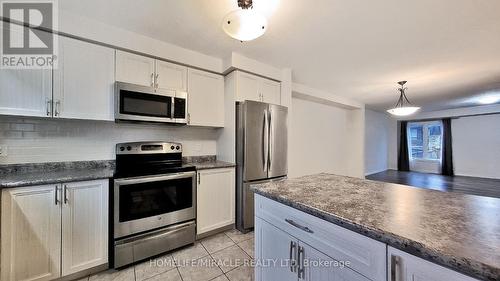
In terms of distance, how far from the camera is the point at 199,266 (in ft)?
6.47

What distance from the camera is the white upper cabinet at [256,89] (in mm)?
2795

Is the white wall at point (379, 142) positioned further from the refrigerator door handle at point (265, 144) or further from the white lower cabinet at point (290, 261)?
the white lower cabinet at point (290, 261)

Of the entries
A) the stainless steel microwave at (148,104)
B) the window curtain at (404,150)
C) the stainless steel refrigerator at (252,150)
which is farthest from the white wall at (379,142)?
the stainless steel microwave at (148,104)

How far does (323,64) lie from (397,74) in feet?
5.00

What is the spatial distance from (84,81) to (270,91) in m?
2.33

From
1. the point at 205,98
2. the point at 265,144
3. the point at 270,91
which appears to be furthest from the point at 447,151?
the point at 205,98

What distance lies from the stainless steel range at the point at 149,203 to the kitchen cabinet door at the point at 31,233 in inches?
15.9

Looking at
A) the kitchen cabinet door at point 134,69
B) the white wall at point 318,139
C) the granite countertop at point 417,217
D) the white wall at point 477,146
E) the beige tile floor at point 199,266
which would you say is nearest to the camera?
the granite countertop at point 417,217

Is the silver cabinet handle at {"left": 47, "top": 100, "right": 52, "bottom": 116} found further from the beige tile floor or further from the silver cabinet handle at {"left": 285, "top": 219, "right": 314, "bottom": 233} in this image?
the silver cabinet handle at {"left": 285, "top": 219, "right": 314, "bottom": 233}

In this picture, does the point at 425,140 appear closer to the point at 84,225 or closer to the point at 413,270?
the point at 413,270

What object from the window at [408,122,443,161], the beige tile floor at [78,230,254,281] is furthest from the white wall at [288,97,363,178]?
the window at [408,122,443,161]

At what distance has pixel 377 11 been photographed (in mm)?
1811

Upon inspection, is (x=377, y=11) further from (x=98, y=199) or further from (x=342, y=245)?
(x=98, y=199)

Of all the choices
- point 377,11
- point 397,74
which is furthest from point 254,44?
point 397,74
